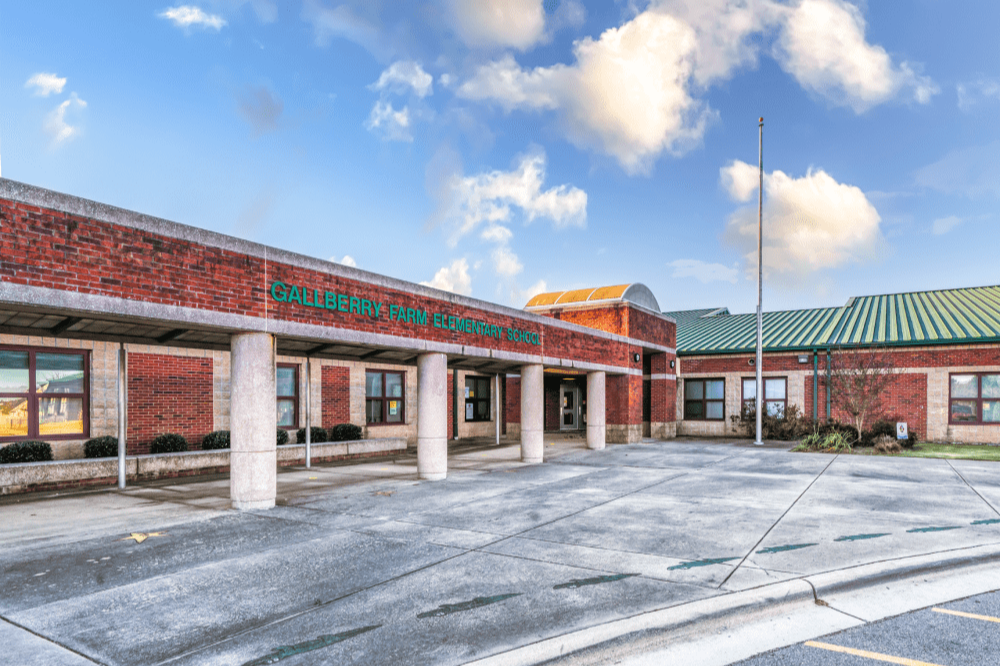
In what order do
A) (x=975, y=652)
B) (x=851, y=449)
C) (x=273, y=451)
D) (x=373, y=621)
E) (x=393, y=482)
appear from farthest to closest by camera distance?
(x=851, y=449) → (x=393, y=482) → (x=273, y=451) → (x=373, y=621) → (x=975, y=652)

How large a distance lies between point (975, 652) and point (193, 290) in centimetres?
1160

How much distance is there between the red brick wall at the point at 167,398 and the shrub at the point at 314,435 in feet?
9.83

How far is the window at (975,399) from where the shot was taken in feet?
86.2

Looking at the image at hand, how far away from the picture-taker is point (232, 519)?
10.7 m

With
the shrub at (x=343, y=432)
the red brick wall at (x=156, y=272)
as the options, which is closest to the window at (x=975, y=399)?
the red brick wall at (x=156, y=272)

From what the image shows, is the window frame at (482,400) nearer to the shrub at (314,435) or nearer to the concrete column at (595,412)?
the concrete column at (595,412)

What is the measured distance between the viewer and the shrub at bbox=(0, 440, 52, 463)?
13945 mm

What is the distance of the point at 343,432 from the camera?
70.5 ft

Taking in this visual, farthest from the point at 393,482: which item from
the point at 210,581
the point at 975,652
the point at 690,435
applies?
the point at 690,435

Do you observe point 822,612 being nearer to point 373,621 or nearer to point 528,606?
point 528,606

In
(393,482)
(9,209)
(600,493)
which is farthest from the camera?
(393,482)

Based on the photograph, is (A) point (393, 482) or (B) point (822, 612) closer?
(B) point (822, 612)

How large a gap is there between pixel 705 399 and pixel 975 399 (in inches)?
468

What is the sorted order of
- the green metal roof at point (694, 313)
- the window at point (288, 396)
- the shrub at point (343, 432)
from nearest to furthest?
the window at point (288, 396) < the shrub at point (343, 432) < the green metal roof at point (694, 313)
